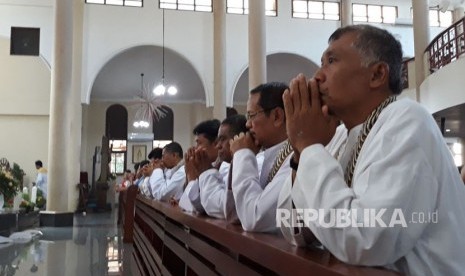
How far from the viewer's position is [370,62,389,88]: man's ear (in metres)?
1.31

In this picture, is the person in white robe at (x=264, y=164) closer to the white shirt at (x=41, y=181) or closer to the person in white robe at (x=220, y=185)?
the person in white robe at (x=220, y=185)

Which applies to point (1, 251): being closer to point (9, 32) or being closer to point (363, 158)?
point (363, 158)

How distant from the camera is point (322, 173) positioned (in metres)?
1.10

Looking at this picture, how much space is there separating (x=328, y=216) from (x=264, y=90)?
1478 millimetres

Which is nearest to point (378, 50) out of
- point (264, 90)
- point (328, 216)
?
point (328, 216)

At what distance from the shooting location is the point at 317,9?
15.6 m

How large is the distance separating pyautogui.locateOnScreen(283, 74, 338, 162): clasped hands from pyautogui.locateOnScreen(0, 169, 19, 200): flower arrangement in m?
7.78

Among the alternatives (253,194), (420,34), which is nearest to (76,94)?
(420,34)

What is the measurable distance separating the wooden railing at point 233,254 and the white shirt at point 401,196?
6cm

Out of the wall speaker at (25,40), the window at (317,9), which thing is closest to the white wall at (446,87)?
the window at (317,9)

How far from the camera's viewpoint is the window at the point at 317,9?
15477 mm

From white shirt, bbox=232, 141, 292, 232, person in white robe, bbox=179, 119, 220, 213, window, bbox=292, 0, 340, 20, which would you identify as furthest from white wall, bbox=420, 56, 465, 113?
white shirt, bbox=232, 141, 292, 232

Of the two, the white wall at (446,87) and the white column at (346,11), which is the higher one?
the white column at (346,11)

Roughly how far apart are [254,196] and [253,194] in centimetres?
2
